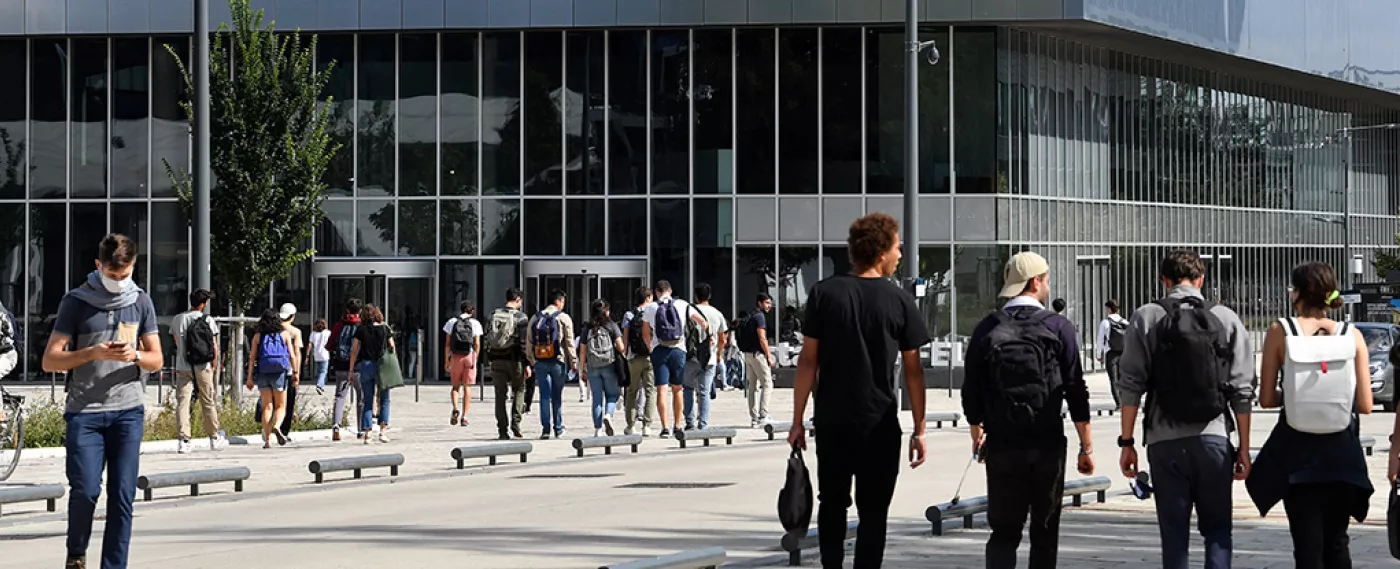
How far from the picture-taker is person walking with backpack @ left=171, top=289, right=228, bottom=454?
851 inches

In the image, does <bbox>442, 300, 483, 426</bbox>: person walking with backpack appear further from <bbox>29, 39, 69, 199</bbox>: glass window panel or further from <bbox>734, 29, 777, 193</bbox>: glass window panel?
<bbox>29, 39, 69, 199</bbox>: glass window panel

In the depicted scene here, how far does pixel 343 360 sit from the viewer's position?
79.0ft

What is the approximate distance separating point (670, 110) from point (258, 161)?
17.2 metres

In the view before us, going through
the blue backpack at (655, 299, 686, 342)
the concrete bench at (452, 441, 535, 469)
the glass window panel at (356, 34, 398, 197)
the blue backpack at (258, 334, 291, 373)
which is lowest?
the concrete bench at (452, 441, 535, 469)

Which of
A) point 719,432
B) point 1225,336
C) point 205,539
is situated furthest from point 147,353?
point 719,432

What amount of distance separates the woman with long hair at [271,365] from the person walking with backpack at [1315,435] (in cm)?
1504

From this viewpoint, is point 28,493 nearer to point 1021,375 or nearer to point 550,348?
point 1021,375

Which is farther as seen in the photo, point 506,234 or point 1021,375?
point 506,234

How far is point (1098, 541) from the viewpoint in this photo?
12469mm

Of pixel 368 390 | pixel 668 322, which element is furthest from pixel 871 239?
pixel 368 390

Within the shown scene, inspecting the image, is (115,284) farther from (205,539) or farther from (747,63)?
(747,63)

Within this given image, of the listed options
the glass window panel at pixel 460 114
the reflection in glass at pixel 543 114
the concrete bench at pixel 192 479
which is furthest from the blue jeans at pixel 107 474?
the glass window panel at pixel 460 114

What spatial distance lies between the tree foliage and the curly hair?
19.4 m

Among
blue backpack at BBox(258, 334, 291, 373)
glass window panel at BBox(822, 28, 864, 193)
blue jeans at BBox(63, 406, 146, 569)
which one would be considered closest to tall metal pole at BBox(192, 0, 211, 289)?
blue backpack at BBox(258, 334, 291, 373)
